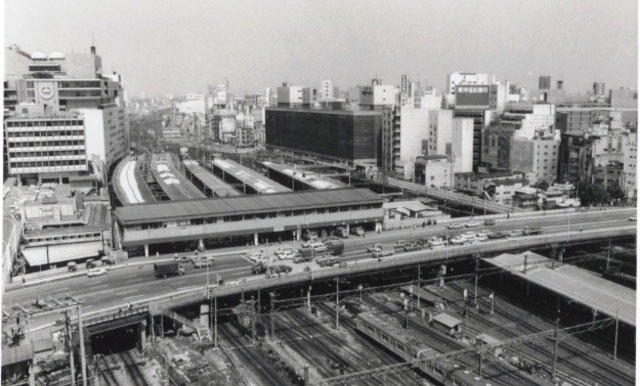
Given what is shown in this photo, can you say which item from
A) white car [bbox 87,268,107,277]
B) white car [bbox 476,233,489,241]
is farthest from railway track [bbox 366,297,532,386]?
white car [bbox 87,268,107,277]


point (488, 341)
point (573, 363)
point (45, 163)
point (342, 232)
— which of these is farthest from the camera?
point (45, 163)

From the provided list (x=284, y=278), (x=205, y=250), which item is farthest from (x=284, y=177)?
(x=284, y=278)

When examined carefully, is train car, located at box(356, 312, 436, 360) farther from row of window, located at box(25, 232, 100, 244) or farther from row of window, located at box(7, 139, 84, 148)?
row of window, located at box(7, 139, 84, 148)

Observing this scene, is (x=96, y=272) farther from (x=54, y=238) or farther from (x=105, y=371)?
(x=54, y=238)

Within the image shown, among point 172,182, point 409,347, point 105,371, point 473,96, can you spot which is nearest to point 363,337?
point 409,347

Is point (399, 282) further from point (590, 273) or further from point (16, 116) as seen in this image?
point (16, 116)

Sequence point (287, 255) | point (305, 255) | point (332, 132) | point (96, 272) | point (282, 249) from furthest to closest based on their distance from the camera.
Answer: point (332, 132) → point (282, 249) → point (287, 255) → point (305, 255) → point (96, 272)
